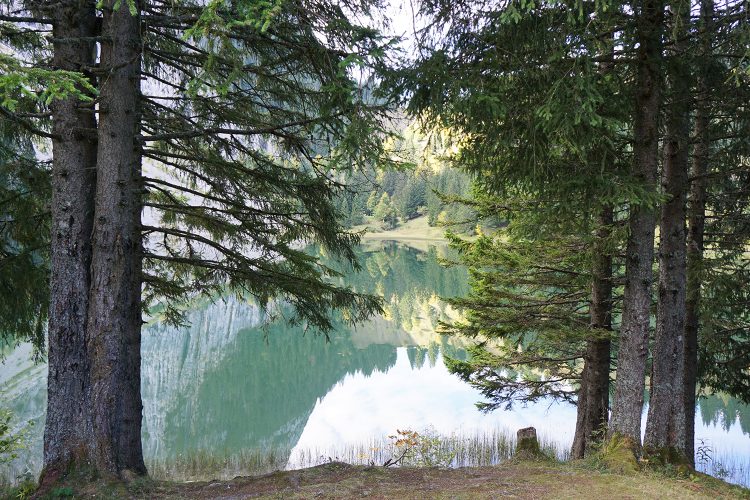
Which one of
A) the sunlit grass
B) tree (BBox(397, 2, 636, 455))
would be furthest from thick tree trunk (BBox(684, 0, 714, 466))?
the sunlit grass

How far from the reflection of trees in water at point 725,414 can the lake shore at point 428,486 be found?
13514 millimetres

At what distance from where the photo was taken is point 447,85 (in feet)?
15.7

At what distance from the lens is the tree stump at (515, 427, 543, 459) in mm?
6320

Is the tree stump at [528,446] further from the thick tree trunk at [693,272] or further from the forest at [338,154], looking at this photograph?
the thick tree trunk at [693,272]

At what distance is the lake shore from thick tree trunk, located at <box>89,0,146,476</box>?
0.45m

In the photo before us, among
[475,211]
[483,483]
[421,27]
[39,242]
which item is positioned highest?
[421,27]

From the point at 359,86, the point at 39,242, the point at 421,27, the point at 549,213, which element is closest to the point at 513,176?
the point at 549,213

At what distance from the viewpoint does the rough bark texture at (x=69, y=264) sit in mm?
4527

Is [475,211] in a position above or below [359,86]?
below

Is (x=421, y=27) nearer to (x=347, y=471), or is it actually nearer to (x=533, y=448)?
(x=347, y=471)

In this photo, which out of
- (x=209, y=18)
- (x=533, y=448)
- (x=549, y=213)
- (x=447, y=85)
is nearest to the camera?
(x=209, y=18)

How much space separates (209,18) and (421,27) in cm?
231

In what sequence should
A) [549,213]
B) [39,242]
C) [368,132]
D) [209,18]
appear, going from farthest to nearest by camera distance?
[39,242] < [549,213] < [368,132] < [209,18]

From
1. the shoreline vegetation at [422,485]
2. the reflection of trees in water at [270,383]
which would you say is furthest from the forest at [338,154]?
the reflection of trees in water at [270,383]
